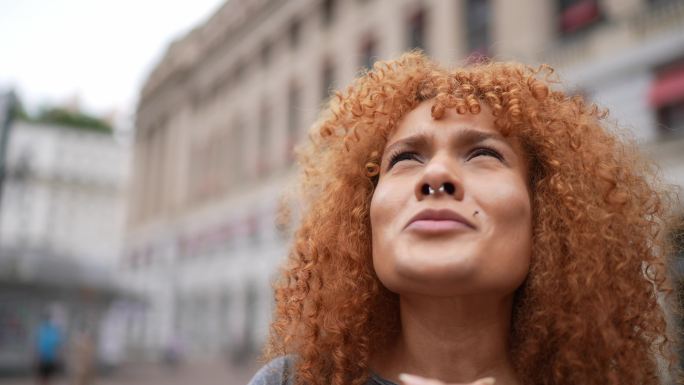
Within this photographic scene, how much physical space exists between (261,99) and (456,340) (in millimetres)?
24267

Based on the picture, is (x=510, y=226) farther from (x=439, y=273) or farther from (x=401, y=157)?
(x=401, y=157)

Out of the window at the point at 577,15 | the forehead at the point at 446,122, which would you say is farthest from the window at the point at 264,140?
the forehead at the point at 446,122

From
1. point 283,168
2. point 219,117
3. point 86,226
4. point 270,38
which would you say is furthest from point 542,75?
point 86,226

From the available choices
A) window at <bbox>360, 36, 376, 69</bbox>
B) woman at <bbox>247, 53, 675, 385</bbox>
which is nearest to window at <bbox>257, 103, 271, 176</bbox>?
window at <bbox>360, 36, 376, 69</bbox>

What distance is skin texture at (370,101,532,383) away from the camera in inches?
58.0

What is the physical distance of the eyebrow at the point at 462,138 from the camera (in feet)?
5.36

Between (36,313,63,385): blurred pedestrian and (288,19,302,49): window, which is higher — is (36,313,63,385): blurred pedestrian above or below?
below

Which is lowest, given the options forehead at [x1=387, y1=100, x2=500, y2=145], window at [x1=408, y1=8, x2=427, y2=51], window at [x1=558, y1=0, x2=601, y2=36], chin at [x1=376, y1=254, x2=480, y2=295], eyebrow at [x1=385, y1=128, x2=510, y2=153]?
chin at [x1=376, y1=254, x2=480, y2=295]

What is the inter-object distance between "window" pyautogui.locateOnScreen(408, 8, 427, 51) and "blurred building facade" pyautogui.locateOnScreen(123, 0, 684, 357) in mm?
35

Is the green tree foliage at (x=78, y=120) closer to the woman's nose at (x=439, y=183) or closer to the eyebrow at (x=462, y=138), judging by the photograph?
the eyebrow at (x=462, y=138)

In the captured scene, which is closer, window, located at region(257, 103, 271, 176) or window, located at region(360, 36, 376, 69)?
window, located at region(360, 36, 376, 69)

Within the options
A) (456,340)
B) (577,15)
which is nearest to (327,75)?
(577,15)

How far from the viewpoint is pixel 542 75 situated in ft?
7.00

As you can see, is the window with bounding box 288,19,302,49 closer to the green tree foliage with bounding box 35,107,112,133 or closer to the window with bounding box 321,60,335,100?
the window with bounding box 321,60,335,100
